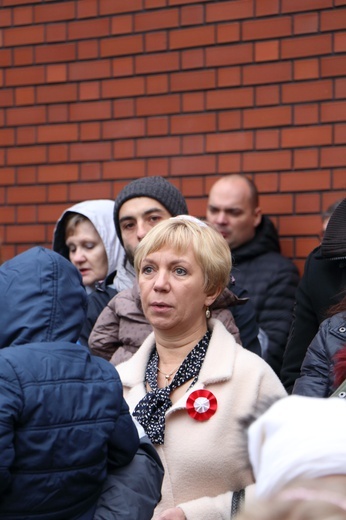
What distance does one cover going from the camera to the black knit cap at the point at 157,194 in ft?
14.8

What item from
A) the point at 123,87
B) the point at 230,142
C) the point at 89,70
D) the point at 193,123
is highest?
the point at 89,70

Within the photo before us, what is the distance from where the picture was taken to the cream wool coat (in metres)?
3.32

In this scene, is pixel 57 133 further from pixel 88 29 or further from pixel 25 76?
pixel 88 29

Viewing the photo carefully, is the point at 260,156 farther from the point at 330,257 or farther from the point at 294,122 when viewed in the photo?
the point at 330,257

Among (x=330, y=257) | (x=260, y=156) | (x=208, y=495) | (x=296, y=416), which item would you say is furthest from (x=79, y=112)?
(x=296, y=416)

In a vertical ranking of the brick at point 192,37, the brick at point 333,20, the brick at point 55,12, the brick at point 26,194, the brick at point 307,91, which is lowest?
the brick at point 26,194

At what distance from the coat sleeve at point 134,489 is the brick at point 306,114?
2.74 m

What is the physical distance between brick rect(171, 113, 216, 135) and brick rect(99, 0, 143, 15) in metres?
0.69

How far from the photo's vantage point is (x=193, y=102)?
5.56 meters

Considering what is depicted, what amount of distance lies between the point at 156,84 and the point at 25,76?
918 mm

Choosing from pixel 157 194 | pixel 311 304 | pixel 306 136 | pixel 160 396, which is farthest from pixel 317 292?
pixel 306 136

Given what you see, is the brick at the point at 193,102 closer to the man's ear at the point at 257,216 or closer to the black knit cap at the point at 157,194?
the man's ear at the point at 257,216

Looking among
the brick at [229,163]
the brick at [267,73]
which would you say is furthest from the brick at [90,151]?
the brick at [267,73]

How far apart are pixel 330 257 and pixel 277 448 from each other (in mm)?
2143
